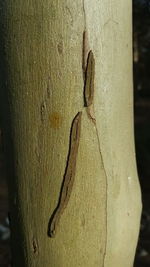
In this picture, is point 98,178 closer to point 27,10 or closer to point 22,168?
point 22,168

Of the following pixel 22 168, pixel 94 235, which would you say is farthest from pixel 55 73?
pixel 94 235

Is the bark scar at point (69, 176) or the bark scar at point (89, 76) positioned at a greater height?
the bark scar at point (89, 76)

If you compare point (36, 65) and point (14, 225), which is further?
point (14, 225)

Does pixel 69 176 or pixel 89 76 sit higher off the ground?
pixel 89 76

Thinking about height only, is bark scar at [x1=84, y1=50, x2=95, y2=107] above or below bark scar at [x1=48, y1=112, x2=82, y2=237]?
above
